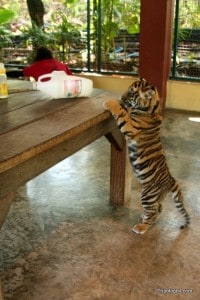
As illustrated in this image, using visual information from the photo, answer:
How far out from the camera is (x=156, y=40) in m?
4.92

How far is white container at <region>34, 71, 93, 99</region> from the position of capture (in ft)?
7.76

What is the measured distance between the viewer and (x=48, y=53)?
4.42m

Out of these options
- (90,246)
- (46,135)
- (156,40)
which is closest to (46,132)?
(46,135)

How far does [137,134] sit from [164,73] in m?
2.90

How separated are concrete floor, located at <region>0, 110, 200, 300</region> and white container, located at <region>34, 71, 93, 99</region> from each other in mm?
833

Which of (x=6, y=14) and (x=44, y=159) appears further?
(x=6, y=14)

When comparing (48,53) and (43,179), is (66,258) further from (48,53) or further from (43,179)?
(48,53)

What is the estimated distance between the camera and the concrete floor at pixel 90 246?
2.03 m

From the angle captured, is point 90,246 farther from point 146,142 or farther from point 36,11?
point 36,11

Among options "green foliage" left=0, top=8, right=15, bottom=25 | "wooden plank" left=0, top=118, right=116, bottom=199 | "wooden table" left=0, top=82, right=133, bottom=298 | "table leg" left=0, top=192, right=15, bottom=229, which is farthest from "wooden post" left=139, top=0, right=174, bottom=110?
"table leg" left=0, top=192, right=15, bottom=229

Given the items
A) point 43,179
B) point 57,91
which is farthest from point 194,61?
point 57,91

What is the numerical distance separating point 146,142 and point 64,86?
1.96ft

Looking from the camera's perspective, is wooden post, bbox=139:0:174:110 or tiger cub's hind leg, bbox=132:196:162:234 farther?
wooden post, bbox=139:0:174:110

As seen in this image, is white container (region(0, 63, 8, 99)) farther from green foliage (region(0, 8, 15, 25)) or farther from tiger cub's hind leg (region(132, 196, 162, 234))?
green foliage (region(0, 8, 15, 25))
